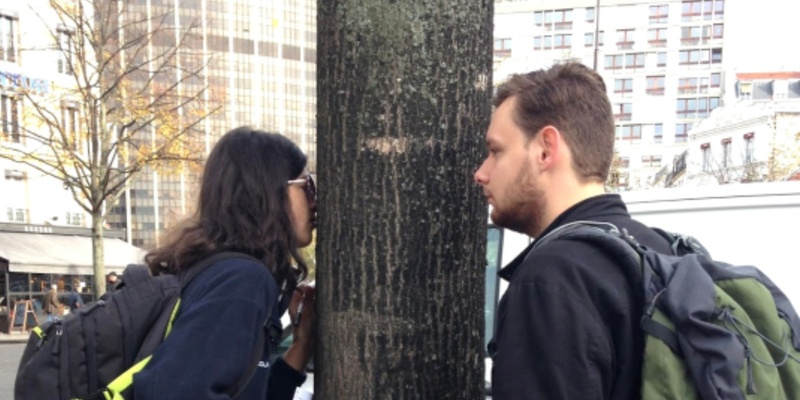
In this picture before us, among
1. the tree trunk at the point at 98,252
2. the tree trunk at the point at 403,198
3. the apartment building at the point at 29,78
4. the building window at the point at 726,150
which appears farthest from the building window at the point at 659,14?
the tree trunk at the point at 403,198

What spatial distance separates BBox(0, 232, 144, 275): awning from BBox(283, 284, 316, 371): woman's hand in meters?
21.6

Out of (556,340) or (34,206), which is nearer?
(556,340)

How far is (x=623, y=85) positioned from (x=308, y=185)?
80.3 metres

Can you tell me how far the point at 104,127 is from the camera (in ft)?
49.5

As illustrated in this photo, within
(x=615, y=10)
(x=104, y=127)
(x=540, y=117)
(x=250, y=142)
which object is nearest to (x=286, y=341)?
(x=250, y=142)

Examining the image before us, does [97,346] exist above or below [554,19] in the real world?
below

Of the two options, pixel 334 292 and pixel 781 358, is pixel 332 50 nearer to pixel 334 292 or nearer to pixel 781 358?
pixel 334 292

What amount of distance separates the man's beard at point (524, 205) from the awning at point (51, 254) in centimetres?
2230

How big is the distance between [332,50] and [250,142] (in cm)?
40

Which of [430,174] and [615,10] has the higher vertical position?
[615,10]

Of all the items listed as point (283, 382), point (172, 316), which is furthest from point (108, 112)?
point (172, 316)

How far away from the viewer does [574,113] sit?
4.72 ft

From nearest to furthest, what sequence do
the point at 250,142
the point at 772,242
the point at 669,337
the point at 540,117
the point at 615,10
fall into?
the point at 669,337 → the point at 540,117 → the point at 250,142 → the point at 772,242 → the point at 615,10

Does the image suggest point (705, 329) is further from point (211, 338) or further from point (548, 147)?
point (211, 338)
